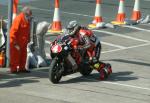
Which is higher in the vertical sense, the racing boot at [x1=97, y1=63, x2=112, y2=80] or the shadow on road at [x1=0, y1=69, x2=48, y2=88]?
the racing boot at [x1=97, y1=63, x2=112, y2=80]

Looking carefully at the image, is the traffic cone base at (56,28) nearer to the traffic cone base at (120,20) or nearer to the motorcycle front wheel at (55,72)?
the traffic cone base at (120,20)

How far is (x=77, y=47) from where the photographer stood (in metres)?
13.4

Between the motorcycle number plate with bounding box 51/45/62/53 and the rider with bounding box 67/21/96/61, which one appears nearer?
the motorcycle number plate with bounding box 51/45/62/53

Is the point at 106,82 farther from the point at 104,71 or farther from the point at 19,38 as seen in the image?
the point at 19,38

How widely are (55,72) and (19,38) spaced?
1487mm

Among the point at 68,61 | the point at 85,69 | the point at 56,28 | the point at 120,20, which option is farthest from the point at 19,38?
the point at 120,20

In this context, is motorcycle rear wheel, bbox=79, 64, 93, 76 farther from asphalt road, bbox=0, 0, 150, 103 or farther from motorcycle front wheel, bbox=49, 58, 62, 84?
motorcycle front wheel, bbox=49, 58, 62, 84

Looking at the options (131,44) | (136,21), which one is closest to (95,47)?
(131,44)

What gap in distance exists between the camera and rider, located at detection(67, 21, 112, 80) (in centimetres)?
1350

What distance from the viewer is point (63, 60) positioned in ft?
43.5

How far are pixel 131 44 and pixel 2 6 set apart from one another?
25.8 feet

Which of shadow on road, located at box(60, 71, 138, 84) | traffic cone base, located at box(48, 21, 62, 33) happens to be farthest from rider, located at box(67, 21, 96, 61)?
traffic cone base, located at box(48, 21, 62, 33)

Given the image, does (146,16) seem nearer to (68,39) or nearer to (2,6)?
(2,6)

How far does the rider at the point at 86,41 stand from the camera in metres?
13.5
